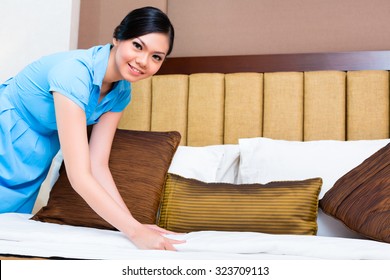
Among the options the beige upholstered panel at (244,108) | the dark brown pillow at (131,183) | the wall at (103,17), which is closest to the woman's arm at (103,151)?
the dark brown pillow at (131,183)

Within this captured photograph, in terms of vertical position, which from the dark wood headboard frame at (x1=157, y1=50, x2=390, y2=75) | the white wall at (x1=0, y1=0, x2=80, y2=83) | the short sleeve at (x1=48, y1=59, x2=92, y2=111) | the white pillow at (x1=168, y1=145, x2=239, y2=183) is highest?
the white wall at (x1=0, y1=0, x2=80, y2=83)

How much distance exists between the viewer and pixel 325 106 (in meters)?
2.45

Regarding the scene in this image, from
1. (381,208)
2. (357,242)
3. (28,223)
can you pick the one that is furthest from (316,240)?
(28,223)

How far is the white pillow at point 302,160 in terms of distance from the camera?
2041 mm

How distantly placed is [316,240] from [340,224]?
21.0 inches

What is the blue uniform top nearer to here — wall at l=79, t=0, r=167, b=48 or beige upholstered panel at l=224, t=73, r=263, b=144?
beige upholstered panel at l=224, t=73, r=263, b=144

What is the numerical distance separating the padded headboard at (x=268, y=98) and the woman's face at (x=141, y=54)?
915 millimetres

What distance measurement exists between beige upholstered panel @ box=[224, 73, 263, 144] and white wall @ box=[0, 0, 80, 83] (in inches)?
38.7

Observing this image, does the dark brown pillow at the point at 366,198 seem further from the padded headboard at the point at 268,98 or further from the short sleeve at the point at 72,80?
the short sleeve at the point at 72,80

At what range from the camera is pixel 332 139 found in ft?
7.95

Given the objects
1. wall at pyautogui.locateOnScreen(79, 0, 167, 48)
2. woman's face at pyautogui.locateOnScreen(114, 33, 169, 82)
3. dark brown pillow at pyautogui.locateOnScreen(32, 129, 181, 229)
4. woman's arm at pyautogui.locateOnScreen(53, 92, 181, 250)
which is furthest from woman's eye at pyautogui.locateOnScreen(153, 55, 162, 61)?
wall at pyautogui.locateOnScreen(79, 0, 167, 48)

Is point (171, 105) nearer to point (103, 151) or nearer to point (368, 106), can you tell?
point (103, 151)

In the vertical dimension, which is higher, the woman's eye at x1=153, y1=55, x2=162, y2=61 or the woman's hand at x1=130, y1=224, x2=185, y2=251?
the woman's eye at x1=153, y1=55, x2=162, y2=61

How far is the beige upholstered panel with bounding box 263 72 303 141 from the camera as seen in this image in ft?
8.16
